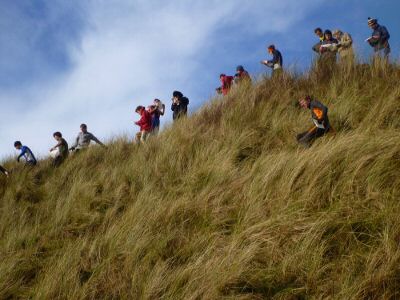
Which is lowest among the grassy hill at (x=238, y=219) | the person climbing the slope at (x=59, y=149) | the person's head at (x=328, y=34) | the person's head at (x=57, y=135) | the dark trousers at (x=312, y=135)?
the grassy hill at (x=238, y=219)

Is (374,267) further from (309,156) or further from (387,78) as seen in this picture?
(387,78)

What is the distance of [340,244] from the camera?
125 inches

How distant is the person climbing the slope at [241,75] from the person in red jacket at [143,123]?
266cm

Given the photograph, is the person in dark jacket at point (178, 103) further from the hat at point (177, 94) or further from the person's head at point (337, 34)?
the person's head at point (337, 34)

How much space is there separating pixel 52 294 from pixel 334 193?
9.88 ft

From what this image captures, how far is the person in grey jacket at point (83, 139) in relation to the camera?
1045 centimetres

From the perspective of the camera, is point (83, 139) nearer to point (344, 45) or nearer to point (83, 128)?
point (83, 128)

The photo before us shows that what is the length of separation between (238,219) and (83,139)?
763 centimetres

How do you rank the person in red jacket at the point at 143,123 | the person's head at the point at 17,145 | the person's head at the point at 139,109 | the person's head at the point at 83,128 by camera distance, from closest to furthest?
the person in red jacket at the point at 143,123
the person's head at the point at 139,109
the person's head at the point at 83,128
the person's head at the point at 17,145

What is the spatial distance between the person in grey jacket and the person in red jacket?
1.37 meters

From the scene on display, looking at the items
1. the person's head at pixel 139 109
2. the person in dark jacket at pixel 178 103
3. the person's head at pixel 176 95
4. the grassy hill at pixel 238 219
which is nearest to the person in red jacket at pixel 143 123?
the person's head at pixel 139 109

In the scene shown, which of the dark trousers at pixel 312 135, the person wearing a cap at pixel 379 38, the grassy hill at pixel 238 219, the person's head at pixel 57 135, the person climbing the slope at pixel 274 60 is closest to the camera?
the grassy hill at pixel 238 219

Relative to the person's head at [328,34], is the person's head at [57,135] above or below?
below

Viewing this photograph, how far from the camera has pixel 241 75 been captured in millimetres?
10211
